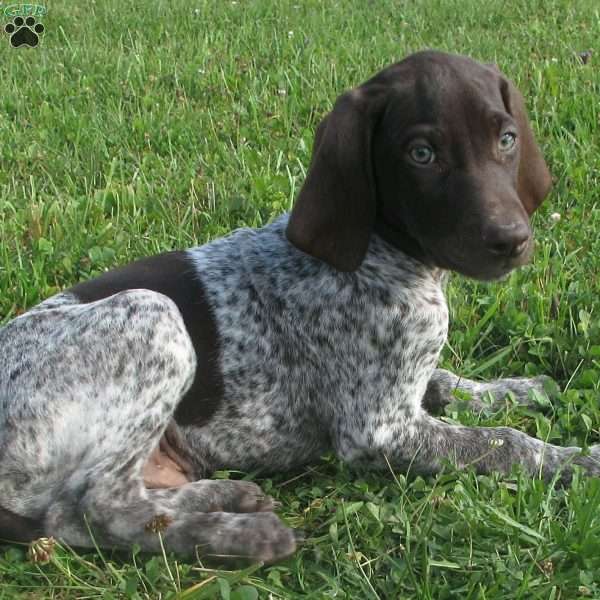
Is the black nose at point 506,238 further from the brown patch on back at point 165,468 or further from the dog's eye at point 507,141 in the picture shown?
the brown patch on back at point 165,468

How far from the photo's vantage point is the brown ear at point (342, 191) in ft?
12.1

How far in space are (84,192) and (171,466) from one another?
9.42ft

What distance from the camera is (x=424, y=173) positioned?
3.57 meters

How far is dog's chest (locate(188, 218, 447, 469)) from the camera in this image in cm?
388

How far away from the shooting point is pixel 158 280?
402cm

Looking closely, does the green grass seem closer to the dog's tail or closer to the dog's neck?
the dog's tail

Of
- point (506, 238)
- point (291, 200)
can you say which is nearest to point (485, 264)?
point (506, 238)

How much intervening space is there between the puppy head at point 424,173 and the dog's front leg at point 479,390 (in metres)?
0.81

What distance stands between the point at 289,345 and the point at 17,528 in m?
1.25

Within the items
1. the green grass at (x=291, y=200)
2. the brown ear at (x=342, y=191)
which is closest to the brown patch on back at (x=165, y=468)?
the green grass at (x=291, y=200)

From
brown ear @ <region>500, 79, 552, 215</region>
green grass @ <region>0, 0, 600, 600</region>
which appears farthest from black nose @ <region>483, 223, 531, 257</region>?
green grass @ <region>0, 0, 600, 600</region>

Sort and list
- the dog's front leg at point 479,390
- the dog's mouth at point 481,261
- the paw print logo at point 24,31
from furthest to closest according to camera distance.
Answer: the paw print logo at point 24,31 → the dog's front leg at point 479,390 → the dog's mouth at point 481,261

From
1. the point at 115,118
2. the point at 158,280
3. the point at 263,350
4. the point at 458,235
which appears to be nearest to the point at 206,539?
the point at 263,350

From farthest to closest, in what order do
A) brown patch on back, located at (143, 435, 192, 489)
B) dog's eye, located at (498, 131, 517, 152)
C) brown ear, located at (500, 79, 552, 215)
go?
brown ear, located at (500, 79, 552, 215) < brown patch on back, located at (143, 435, 192, 489) < dog's eye, located at (498, 131, 517, 152)
